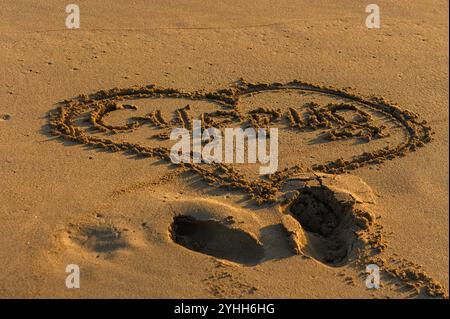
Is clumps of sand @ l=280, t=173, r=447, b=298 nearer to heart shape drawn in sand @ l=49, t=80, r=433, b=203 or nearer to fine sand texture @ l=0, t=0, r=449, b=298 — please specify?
fine sand texture @ l=0, t=0, r=449, b=298

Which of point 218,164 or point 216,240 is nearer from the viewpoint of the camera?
point 216,240

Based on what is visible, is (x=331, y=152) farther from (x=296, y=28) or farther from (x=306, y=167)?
(x=296, y=28)

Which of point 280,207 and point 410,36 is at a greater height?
point 410,36

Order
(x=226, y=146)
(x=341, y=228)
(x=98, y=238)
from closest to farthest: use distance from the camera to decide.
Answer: (x=98, y=238) → (x=341, y=228) → (x=226, y=146)

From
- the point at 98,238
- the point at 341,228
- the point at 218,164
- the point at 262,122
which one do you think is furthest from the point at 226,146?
the point at 98,238

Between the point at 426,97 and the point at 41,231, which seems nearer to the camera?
the point at 41,231

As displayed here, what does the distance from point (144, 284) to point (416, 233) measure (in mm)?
1863

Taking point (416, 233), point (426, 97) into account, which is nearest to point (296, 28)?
point (426, 97)

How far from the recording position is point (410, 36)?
7.23 metres

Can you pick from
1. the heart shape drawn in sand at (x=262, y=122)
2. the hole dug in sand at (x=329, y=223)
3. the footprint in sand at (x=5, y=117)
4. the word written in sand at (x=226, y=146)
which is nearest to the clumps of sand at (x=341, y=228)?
the hole dug in sand at (x=329, y=223)

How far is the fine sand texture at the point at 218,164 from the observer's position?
15.0 ft

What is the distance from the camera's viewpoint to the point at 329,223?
498 cm

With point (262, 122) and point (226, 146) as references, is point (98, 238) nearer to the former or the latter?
point (226, 146)

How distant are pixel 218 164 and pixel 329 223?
38.7 inches
